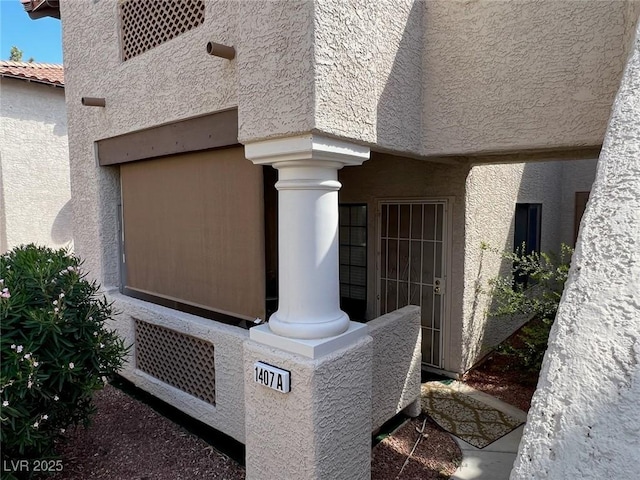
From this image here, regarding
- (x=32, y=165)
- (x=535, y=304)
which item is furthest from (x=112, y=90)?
(x=32, y=165)

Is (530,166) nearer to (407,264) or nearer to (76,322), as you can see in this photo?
(407,264)

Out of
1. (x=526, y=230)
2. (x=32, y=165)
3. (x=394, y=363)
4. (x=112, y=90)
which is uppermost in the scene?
(x=112, y=90)

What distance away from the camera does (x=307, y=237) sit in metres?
4.23

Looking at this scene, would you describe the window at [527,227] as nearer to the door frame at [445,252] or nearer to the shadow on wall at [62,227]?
the door frame at [445,252]

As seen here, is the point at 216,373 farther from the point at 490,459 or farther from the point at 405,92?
the point at 405,92

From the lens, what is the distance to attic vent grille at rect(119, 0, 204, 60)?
19.9ft

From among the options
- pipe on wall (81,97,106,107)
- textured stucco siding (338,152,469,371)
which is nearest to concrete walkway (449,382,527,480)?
textured stucco siding (338,152,469,371)

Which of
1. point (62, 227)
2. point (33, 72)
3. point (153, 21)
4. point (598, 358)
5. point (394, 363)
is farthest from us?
point (62, 227)

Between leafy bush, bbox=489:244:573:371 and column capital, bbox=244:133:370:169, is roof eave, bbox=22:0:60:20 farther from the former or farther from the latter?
leafy bush, bbox=489:244:573:371

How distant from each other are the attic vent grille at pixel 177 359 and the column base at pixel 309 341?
2.05m

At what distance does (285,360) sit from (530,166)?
9.89m

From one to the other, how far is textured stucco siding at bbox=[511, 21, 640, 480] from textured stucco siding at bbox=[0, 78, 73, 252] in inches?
712

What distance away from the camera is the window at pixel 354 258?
9578 mm

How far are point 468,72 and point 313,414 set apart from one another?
14.9ft
